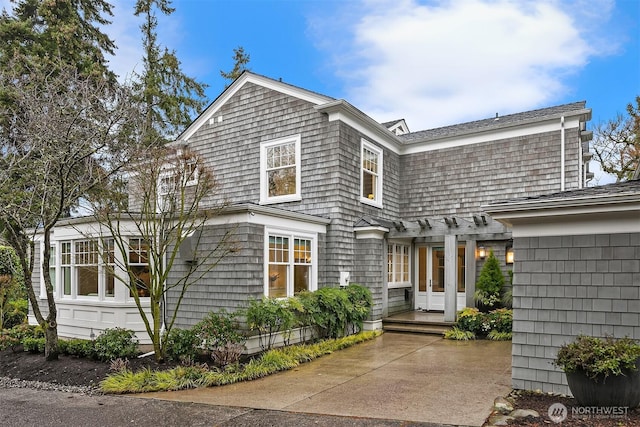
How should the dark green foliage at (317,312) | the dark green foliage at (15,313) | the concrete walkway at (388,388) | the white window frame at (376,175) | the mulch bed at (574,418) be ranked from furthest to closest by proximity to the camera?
the dark green foliage at (15,313), the white window frame at (376,175), the dark green foliage at (317,312), the concrete walkway at (388,388), the mulch bed at (574,418)

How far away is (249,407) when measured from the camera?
5.25 m

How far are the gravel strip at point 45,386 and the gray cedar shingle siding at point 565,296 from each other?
236 inches

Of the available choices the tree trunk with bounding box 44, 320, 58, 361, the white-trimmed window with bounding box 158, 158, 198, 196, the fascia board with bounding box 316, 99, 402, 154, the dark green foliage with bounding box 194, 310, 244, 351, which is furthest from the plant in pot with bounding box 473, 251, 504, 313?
the tree trunk with bounding box 44, 320, 58, 361

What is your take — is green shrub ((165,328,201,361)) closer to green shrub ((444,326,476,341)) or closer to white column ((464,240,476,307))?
green shrub ((444,326,476,341))

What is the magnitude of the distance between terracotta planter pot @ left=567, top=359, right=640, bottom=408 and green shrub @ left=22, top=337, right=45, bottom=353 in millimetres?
9187

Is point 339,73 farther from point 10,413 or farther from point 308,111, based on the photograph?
point 10,413

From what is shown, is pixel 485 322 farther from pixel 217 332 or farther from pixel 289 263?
pixel 217 332

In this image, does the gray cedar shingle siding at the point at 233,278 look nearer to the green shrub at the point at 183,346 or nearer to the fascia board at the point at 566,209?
the green shrub at the point at 183,346

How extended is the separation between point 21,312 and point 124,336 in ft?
21.9

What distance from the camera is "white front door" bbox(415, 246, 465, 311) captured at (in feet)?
43.3

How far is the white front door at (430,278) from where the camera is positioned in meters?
13.2

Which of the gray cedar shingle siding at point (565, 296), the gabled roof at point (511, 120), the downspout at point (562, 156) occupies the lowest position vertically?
the gray cedar shingle siding at point (565, 296)

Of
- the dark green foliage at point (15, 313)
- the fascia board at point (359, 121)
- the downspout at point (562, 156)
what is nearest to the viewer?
the fascia board at point (359, 121)

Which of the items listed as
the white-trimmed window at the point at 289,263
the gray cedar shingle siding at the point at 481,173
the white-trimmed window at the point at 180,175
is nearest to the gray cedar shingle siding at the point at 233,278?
the white-trimmed window at the point at 289,263
